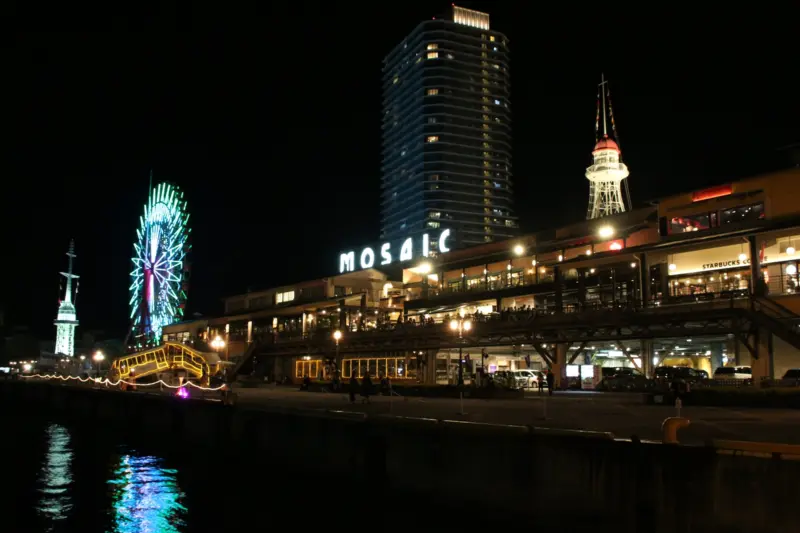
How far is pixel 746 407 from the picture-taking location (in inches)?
1361

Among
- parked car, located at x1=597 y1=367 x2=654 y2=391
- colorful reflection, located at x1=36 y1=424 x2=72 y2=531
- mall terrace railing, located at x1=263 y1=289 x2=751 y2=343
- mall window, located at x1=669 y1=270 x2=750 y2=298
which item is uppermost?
mall window, located at x1=669 y1=270 x2=750 y2=298

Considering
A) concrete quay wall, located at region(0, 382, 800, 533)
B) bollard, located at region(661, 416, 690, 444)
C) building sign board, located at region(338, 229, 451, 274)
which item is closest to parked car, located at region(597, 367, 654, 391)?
concrete quay wall, located at region(0, 382, 800, 533)

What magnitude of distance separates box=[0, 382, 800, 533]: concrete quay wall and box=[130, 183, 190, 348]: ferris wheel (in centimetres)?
4638

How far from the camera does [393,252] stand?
8719 centimetres

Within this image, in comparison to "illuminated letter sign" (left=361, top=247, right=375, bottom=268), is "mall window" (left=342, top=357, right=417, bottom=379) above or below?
below

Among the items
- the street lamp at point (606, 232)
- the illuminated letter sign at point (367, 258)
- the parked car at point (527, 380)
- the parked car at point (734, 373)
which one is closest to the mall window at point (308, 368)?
the illuminated letter sign at point (367, 258)

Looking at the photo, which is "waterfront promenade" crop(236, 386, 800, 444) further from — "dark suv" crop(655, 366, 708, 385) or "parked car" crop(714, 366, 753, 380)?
"parked car" crop(714, 366, 753, 380)

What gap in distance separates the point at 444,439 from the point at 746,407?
2062cm

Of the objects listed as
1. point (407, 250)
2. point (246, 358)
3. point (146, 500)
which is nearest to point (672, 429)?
point (146, 500)

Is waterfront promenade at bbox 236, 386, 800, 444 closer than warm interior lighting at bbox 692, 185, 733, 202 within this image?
Yes

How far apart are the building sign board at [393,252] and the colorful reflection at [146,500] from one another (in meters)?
51.8

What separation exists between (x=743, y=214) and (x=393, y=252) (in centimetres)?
4537

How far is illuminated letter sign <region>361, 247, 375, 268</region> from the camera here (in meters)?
90.8

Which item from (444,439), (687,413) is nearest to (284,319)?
(687,413)
